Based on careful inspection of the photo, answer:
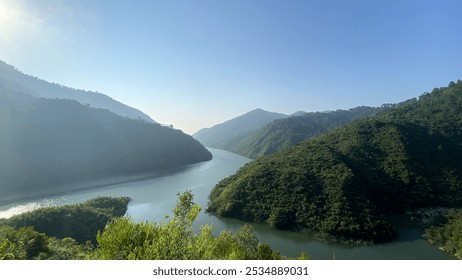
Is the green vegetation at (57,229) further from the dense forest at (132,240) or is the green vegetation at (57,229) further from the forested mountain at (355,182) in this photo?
the forested mountain at (355,182)

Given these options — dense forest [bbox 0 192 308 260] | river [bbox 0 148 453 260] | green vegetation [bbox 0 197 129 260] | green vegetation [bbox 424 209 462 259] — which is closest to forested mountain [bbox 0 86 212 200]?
river [bbox 0 148 453 260]

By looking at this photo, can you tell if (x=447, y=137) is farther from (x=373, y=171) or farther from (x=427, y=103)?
(x=427, y=103)

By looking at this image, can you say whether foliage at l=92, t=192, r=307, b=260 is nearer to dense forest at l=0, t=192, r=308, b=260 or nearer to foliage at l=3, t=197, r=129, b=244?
dense forest at l=0, t=192, r=308, b=260

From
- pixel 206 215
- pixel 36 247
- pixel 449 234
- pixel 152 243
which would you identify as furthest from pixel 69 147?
pixel 152 243

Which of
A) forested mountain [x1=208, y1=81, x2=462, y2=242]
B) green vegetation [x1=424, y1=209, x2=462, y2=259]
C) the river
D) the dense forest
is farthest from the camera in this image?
forested mountain [x1=208, y1=81, x2=462, y2=242]

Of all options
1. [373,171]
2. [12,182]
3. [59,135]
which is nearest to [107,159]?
[59,135]

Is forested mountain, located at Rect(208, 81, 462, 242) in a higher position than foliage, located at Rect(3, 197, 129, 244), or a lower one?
higher

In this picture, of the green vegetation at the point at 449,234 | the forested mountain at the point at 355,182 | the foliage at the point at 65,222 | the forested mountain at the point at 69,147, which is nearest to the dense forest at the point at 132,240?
the foliage at the point at 65,222

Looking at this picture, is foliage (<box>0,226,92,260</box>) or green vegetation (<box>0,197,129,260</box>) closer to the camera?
foliage (<box>0,226,92,260</box>)
